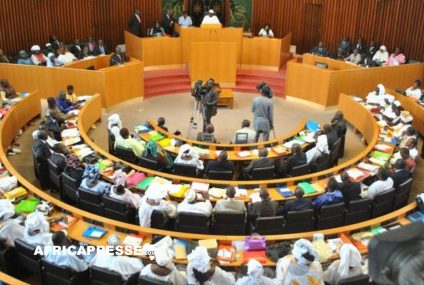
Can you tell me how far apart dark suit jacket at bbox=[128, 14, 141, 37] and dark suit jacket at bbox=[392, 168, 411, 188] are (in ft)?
37.7

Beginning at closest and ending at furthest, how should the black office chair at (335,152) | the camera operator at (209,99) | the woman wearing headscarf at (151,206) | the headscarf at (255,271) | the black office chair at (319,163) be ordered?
the headscarf at (255,271)
the woman wearing headscarf at (151,206)
the black office chair at (319,163)
the black office chair at (335,152)
the camera operator at (209,99)

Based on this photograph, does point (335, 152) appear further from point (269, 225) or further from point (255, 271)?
point (255, 271)

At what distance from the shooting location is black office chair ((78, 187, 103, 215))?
742 cm

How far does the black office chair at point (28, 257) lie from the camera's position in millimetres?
5922

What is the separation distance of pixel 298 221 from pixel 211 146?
10.0 feet

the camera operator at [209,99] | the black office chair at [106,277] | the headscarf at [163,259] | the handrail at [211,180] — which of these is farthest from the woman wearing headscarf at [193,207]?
the camera operator at [209,99]

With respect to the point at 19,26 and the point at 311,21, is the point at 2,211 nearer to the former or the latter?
the point at 19,26

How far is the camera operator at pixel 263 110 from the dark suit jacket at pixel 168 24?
24.7 ft

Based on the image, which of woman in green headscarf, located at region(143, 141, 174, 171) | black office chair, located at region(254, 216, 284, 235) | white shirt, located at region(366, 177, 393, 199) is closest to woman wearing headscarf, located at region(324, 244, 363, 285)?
black office chair, located at region(254, 216, 284, 235)

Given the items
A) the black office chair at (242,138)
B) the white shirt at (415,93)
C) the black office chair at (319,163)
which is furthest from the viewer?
the white shirt at (415,93)

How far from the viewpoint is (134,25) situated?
16.9 m

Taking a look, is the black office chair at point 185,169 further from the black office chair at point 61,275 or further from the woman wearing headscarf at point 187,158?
the black office chair at point 61,275

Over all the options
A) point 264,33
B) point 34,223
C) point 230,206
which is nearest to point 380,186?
point 230,206

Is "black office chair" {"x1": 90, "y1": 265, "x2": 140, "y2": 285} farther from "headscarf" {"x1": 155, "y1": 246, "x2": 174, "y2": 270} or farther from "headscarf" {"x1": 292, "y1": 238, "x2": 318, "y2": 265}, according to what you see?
"headscarf" {"x1": 292, "y1": 238, "x2": 318, "y2": 265}
